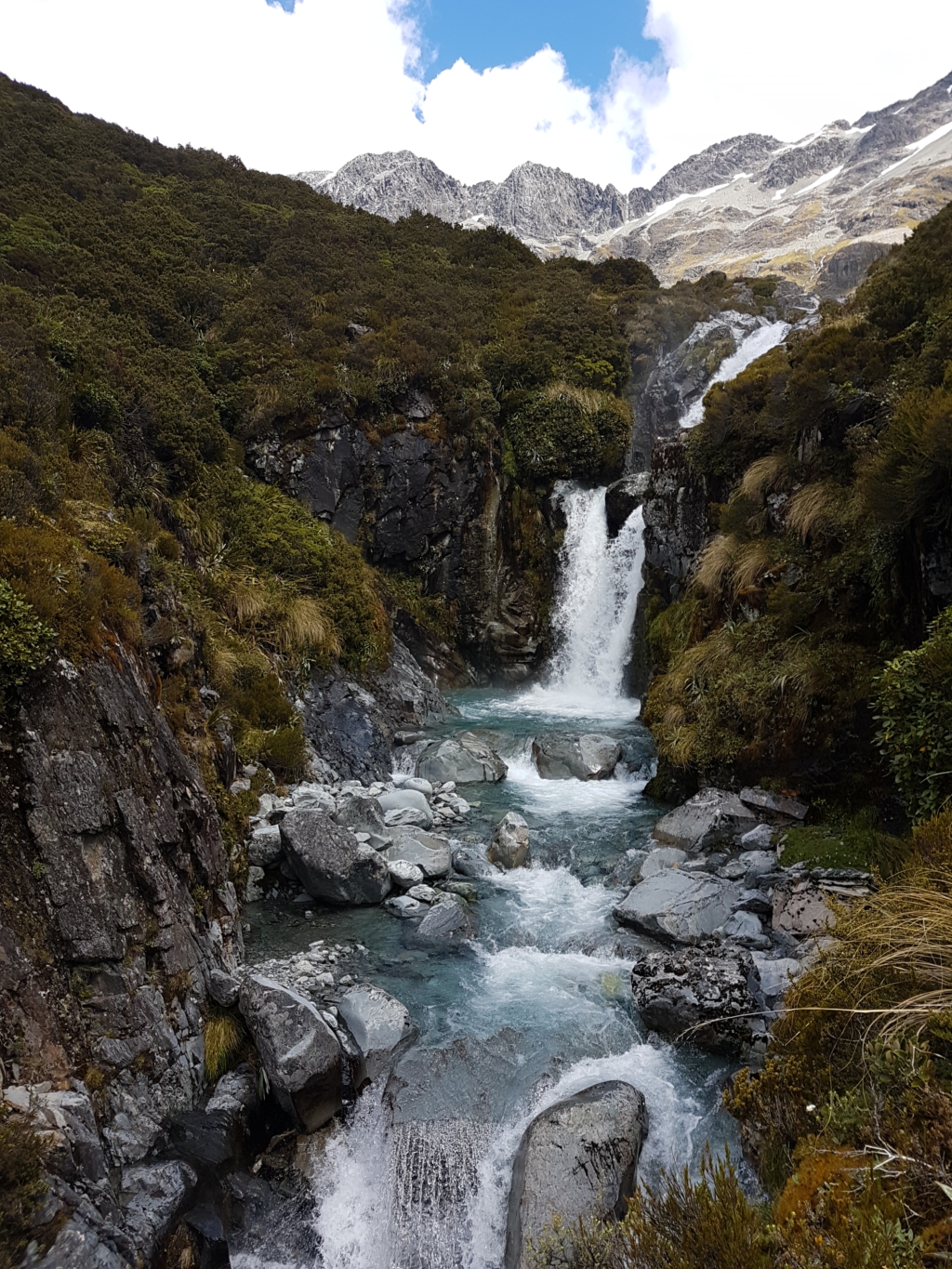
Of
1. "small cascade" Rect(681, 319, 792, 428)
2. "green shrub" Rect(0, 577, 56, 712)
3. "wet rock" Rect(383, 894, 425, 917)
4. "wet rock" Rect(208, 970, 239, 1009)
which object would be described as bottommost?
"wet rock" Rect(383, 894, 425, 917)

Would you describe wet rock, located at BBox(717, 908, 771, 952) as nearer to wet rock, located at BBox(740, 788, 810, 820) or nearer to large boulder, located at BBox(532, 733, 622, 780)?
wet rock, located at BBox(740, 788, 810, 820)

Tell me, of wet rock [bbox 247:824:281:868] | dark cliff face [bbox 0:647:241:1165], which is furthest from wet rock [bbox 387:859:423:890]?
dark cliff face [bbox 0:647:241:1165]

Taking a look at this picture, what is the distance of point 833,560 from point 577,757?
5519 mm

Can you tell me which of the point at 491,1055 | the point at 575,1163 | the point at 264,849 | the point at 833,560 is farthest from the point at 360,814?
the point at 833,560

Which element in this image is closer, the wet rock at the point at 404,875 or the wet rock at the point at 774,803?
the wet rock at the point at 404,875

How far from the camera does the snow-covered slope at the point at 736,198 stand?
6794cm

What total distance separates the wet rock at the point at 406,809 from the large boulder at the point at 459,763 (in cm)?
118

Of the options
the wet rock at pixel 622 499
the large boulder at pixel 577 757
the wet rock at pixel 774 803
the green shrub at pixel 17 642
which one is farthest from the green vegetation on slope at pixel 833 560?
the green shrub at pixel 17 642

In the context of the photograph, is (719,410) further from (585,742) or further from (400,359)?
(400,359)

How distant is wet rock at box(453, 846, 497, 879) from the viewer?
8.97 metres

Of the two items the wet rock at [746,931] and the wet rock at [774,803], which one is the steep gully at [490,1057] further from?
the wet rock at [774,803]

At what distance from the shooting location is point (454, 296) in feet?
80.8

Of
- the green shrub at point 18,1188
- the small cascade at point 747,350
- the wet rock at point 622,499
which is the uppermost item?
the small cascade at point 747,350

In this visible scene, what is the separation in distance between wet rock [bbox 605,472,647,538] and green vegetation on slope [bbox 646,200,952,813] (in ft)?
20.6
